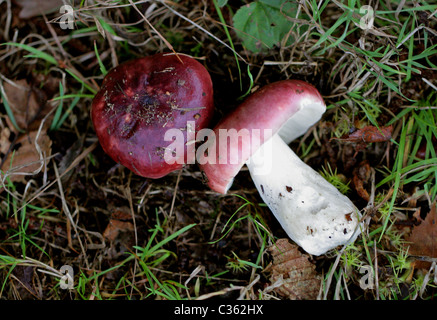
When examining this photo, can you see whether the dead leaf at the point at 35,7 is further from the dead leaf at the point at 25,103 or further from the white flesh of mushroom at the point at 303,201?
the white flesh of mushroom at the point at 303,201

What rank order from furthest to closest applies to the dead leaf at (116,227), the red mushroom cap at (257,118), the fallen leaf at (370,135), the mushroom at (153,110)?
the dead leaf at (116,227) → the fallen leaf at (370,135) → the mushroom at (153,110) → the red mushroom cap at (257,118)

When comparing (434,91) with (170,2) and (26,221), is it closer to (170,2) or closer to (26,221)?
(170,2)

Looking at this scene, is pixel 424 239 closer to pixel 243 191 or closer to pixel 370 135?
pixel 370 135

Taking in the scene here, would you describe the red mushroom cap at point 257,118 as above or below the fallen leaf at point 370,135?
above

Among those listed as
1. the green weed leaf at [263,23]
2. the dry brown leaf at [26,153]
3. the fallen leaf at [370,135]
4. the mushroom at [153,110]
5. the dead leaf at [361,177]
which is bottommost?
the dead leaf at [361,177]

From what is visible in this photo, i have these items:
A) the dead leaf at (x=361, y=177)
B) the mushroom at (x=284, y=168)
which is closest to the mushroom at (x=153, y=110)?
the mushroom at (x=284, y=168)

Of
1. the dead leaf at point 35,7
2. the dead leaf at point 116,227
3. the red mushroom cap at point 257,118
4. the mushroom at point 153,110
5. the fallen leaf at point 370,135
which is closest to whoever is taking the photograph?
the red mushroom cap at point 257,118

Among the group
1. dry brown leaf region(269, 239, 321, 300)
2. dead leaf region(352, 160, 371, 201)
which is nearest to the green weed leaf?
dead leaf region(352, 160, 371, 201)
